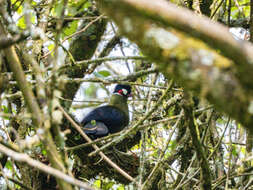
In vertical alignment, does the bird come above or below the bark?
below

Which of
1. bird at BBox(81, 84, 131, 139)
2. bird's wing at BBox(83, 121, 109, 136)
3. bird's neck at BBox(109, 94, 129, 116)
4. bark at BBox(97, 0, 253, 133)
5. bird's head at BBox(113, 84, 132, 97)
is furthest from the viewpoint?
bird's head at BBox(113, 84, 132, 97)

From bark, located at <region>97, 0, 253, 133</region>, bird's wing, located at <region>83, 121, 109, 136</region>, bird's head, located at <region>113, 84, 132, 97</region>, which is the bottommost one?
bird's wing, located at <region>83, 121, 109, 136</region>

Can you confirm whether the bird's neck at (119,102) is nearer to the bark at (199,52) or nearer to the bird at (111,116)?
the bird at (111,116)

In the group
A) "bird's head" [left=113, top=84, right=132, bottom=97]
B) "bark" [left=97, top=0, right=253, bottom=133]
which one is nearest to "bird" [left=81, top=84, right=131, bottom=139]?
"bird's head" [left=113, top=84, right=132, bottom=97]

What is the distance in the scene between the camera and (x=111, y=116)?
16.4 ft

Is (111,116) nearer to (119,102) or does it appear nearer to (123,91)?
(119,102)

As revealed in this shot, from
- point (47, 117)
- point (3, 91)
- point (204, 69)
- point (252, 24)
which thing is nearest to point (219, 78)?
point (204, 69)

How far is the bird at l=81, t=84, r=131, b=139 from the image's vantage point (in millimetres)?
4691

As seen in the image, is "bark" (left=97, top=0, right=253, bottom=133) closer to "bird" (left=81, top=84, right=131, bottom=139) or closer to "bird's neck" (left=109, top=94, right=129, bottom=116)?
"bird" (left=81, top=84, right=131, bottom=139)

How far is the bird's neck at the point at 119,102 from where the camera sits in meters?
5.40

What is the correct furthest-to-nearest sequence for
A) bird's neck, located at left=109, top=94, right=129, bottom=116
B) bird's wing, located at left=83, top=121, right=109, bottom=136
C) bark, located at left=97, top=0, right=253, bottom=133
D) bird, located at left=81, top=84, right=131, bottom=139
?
1. bird's neck, located at left=109, top=94, right=129, bottom=116
2. bird, located at left=81, top=84, right=131, bottom=139
3. bird's wing, located at left=83, top=121, right=109, bottom=136
4. bark, located at left=97, top=0, right=253, bottom=133

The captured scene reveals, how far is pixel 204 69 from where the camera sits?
970mm

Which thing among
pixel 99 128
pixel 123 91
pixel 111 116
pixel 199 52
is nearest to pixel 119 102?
pixel 123 91

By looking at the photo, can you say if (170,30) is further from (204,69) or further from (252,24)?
(252,24)
